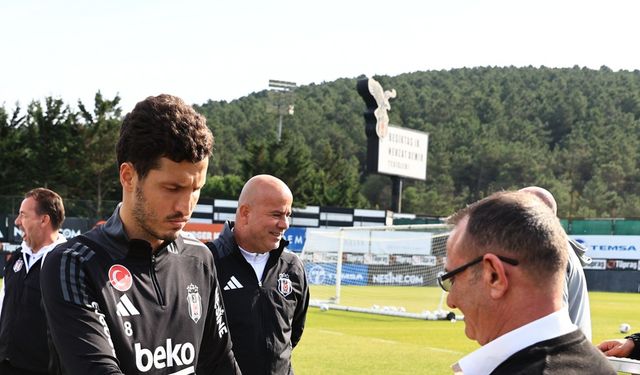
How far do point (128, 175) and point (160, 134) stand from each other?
0.71ft

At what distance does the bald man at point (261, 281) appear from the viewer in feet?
17.3

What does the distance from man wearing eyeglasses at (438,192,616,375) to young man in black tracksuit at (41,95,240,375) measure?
1.15 meters

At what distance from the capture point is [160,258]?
3184 millimetres

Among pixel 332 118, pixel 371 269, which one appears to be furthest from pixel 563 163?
pixel 371 269

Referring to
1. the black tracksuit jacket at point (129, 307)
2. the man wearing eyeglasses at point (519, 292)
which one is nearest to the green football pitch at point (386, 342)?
the black tracksuit jacket at point (129, 307)

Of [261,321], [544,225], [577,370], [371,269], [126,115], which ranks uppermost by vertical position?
[126,115]

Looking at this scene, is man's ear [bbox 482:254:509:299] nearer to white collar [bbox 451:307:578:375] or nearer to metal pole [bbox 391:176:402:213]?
white collar [bbox 451:307:578:375]

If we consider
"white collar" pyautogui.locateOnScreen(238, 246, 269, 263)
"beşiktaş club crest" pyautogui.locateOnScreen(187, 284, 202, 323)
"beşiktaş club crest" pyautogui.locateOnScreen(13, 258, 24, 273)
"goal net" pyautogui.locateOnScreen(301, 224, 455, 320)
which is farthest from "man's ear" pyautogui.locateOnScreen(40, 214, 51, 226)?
"goal net" pyautogui.locateOnScreen(301, 224, 455, 320)

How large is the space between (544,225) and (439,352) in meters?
13.5

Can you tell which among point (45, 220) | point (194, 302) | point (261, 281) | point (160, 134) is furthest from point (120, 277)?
point (45, 220)

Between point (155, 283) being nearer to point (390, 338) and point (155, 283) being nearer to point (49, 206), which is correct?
point (49, 206)

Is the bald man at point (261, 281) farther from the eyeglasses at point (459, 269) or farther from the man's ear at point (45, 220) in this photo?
the eyeglasses at point (459, 269)

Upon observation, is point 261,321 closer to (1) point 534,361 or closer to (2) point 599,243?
(1) point 534,361

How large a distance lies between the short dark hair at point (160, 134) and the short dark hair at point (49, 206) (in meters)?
4.63
